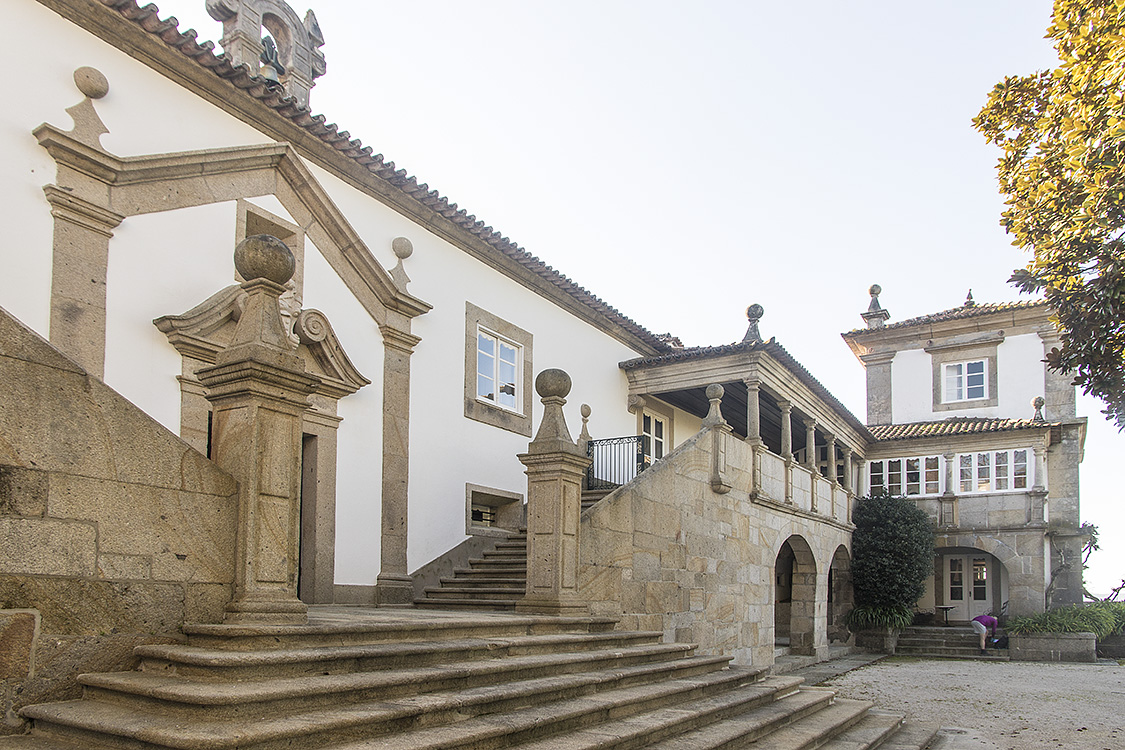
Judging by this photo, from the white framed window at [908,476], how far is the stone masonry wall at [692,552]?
786 centimetres

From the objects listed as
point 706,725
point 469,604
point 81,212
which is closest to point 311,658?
point 706,725

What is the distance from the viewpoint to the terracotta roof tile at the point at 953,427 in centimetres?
2083

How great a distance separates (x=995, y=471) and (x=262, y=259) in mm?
20536

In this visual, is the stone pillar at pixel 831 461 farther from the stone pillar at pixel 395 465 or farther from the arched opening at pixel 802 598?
the stone pillar at pixel 395 465

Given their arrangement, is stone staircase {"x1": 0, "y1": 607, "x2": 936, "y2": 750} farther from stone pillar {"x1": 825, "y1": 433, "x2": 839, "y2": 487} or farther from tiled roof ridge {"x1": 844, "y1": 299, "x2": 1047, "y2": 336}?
tiled roof ridge {"x1": 844, "y1": 299, "x2": 1047, "y2": 336}

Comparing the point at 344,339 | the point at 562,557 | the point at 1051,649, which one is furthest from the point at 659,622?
the point at 1051,649

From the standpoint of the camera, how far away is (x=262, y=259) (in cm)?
490

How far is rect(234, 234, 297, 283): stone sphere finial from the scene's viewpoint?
4895 mm

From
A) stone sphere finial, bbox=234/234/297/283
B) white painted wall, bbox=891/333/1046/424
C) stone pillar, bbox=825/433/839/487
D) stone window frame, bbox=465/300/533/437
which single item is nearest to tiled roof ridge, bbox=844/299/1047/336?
white painted wall, bbox=891/333/1046/424

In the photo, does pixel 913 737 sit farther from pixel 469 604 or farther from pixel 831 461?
pixel 831 461

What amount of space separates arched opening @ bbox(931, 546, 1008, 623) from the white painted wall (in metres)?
3.63

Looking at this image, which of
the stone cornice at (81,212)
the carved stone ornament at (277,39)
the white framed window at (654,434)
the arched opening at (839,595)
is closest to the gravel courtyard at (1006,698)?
the arched opening at (839,595)

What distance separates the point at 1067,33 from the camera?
20.6 feet

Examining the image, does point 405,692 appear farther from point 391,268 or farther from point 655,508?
point 391,268
